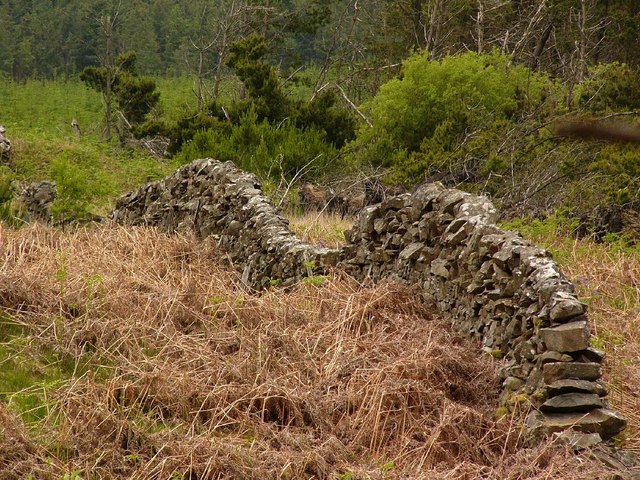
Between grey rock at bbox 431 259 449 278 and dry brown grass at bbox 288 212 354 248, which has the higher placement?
grey rock at bbox 431 259 449 278

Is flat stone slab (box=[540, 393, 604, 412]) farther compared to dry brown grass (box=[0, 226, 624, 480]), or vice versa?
flat stone slab (box=[540, 393, 604, 412])

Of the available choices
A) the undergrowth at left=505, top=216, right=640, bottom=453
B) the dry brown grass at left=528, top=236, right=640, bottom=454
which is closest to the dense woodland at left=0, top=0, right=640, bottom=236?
the undergrowth at left=505, top=216, right=640, bottom=453

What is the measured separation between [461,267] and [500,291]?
0.61m

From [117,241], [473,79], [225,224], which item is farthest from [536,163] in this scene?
[117,241]

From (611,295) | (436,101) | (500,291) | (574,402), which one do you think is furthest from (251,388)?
(436,101)

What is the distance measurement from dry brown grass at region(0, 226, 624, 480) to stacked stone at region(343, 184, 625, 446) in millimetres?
201

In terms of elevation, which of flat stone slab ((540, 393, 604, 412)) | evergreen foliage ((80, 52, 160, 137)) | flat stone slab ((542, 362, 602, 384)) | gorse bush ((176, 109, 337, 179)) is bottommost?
evergreen foliage ((80, 52, 160, 137))

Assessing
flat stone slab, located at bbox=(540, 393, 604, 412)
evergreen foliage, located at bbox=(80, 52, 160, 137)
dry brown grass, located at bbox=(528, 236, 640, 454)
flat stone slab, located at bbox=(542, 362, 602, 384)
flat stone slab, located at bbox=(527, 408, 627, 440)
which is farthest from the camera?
evergreen foliage, located at bbox=(80, 52, 160, 137)

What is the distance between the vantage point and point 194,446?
4.62 meters

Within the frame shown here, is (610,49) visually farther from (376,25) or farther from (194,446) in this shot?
(194,446)

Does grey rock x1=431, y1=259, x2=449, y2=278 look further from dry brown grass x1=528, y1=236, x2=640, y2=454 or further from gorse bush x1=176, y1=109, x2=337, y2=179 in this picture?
gorse bush x1=176, y1=109, x2=337, y2=179

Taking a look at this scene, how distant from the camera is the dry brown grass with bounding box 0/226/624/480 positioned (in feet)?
15.0

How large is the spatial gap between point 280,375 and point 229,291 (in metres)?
2.29

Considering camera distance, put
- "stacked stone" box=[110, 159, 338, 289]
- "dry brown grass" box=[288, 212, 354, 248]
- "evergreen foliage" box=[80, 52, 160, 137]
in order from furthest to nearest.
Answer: "evergreen foliage" box=[80, 52, 160, 137] < "dry brown grass" box=[288, 212, 354, 248] < "stacked stone" box=[110, 159, 338, 289]
